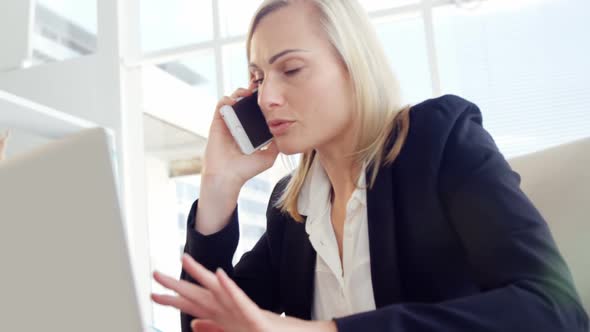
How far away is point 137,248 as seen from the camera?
2488mm

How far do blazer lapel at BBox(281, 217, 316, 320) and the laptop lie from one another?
2.22 feet

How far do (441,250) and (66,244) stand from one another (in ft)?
2.07

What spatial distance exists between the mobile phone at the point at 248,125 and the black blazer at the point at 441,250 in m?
0.15

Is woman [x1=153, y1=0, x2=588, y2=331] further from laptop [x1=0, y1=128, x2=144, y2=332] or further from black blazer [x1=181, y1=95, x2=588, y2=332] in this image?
laptop [x1=0, y1=128, x2=144, y2=332]

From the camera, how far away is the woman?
Result: 635 millimetres

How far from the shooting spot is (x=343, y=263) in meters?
0.98

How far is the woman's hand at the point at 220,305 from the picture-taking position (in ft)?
1.84

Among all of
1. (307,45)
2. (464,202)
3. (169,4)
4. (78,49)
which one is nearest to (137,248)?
(78,49)

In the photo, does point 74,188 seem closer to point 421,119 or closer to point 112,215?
point 112,215

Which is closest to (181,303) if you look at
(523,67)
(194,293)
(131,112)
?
(194,293)

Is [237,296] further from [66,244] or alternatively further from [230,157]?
[230,157]

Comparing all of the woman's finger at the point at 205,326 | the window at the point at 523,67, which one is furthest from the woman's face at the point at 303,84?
the window at the point at 523,67

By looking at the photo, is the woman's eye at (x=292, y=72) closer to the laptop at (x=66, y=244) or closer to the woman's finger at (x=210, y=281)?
the woman's finger at (x=210, y=281)

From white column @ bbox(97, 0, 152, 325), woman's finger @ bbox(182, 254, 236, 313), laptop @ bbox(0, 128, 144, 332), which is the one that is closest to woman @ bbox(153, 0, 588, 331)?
woman's finger @ bbox(182, 254, 236, 313)
